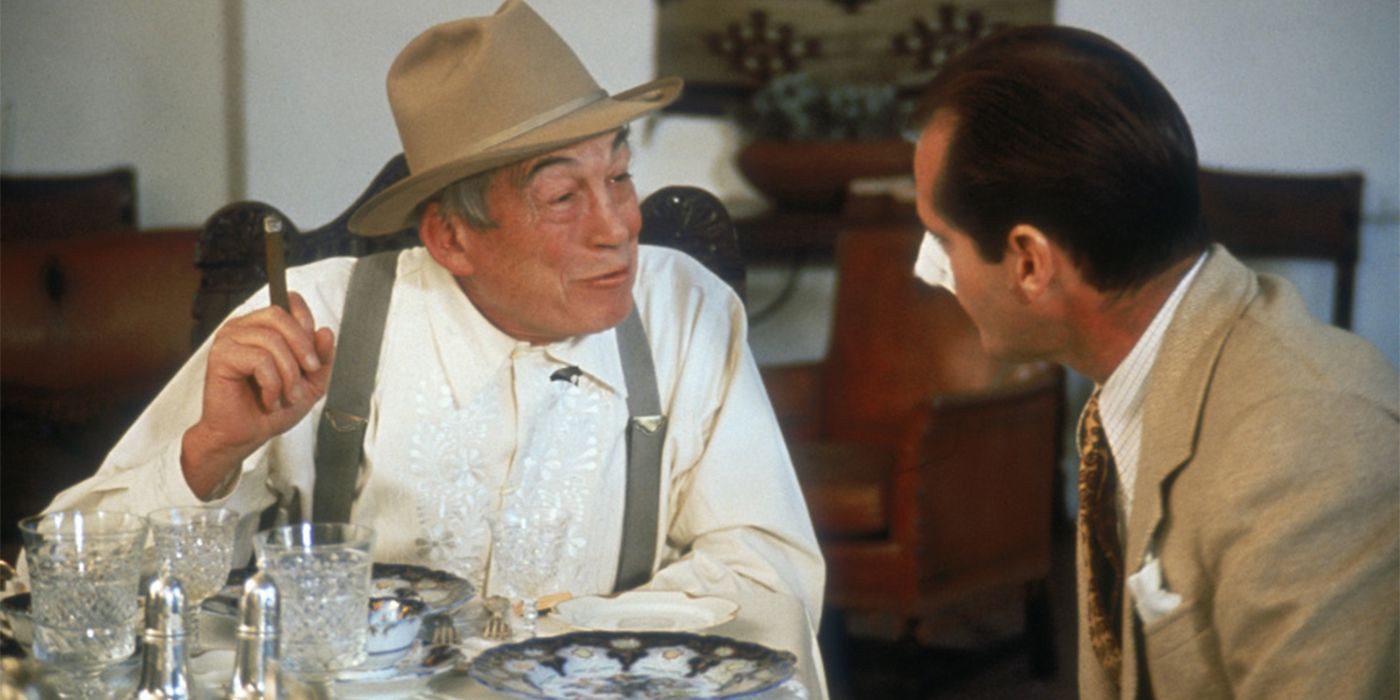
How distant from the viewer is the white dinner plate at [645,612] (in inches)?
63.6

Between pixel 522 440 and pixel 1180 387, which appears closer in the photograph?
pixel 1180 387

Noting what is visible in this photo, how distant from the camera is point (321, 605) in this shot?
4.22ft

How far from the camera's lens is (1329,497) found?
52.1 inches

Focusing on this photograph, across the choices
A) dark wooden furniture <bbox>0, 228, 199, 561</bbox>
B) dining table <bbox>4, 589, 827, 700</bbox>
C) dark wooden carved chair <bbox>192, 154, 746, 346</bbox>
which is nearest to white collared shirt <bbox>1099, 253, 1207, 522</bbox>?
dining table <bbox>4, 589, 827, 700</bbox>

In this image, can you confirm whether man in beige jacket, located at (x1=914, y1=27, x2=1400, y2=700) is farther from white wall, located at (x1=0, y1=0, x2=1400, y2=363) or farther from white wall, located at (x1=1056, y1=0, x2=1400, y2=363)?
white wall, located at (x1=1056, y1=0, x2=1400, y2=363)

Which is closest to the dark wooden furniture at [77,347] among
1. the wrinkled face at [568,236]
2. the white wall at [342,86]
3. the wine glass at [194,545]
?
the white wall at [342,86]

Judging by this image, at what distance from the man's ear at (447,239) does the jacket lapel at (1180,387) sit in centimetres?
95

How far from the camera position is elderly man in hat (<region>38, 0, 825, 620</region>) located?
2.03m

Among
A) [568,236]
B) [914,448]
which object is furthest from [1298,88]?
[568,236]

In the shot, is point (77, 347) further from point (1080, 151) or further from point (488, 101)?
point (1080, 151)

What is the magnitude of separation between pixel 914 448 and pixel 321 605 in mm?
2327

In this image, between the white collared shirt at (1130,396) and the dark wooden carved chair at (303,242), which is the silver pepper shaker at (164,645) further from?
the dark wooden carved chair at (303,242)

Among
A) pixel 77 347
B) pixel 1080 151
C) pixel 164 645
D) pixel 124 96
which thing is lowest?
pixel 77 347

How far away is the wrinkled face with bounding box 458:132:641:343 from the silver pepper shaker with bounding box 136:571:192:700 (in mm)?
852
